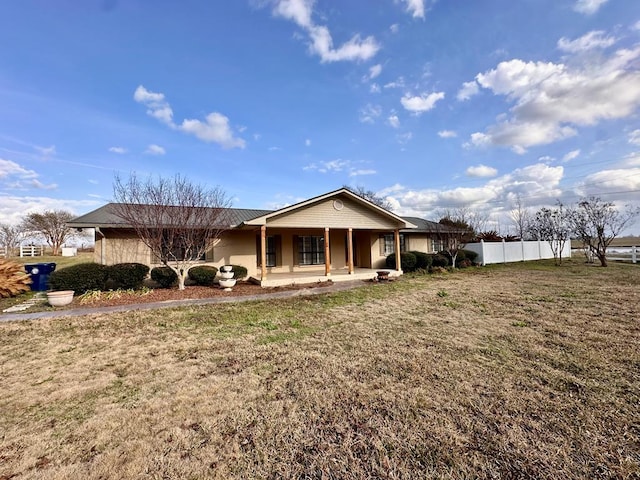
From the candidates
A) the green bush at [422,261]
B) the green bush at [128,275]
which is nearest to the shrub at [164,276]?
the green bush at [128,275]

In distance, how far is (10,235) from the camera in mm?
31203

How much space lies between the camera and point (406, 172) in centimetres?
2125

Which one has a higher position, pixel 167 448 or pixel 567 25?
pixel 567 25

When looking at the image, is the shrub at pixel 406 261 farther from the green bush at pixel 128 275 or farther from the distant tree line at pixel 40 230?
the distant tree line at pixel 40 230

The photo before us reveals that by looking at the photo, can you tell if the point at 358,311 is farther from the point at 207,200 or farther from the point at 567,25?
the point at 567,25

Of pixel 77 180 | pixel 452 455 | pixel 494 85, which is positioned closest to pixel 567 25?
pixel 494 85

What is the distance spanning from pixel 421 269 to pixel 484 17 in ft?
38.3

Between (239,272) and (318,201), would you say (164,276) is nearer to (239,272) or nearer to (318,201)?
(239,272)

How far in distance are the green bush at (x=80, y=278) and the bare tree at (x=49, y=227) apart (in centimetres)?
2951

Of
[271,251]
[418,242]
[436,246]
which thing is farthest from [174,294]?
[436,246]

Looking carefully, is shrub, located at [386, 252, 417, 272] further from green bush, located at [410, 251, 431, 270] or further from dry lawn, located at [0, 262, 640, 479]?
dry lawn, located at [0, 262, 640, 479]

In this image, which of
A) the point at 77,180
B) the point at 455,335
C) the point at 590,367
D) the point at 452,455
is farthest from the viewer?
the point at 77,180

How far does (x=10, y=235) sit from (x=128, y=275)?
110 ft

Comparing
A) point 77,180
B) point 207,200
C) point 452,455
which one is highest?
point 77,180
